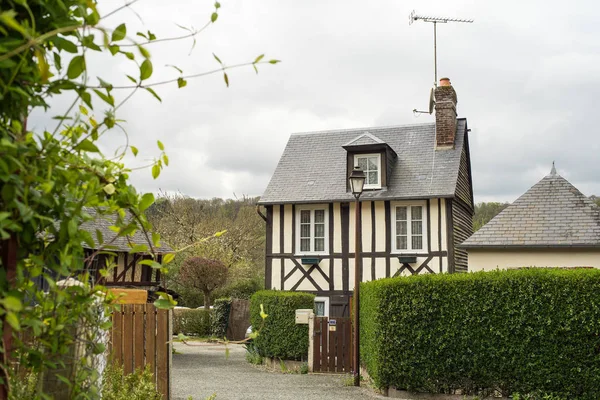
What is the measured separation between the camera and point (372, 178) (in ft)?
62.7

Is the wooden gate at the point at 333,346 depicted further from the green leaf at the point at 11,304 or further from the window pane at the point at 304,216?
the green leaf at the point at 11,304

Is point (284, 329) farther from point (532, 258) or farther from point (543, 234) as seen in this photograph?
point (543, 234)

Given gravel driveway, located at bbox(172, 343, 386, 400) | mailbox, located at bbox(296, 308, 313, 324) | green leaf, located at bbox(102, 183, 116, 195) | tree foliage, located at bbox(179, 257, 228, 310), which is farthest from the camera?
tree foliage, located at bbox(179, 257, 228, 310)

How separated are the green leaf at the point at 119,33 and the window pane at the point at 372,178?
1754cm

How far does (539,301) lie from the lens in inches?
361

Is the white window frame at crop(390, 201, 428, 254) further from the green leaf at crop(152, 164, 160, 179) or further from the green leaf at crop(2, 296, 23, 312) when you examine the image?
the green leaf at crop(2, 296, 23, 312)

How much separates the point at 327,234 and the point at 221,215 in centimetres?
2202

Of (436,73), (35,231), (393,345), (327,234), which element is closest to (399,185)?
(327,234)

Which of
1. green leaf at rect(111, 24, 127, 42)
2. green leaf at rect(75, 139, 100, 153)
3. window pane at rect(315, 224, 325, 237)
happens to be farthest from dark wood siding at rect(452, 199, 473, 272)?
green leaf at rect(111, 24, 127, 42)

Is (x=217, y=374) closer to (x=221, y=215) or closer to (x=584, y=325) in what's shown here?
(x=584, y=325)

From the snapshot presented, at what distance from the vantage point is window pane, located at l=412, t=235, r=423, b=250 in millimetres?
18172

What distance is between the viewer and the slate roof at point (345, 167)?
18.5m

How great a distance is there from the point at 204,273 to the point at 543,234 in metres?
16.1

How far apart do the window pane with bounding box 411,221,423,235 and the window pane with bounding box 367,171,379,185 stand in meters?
1.71
